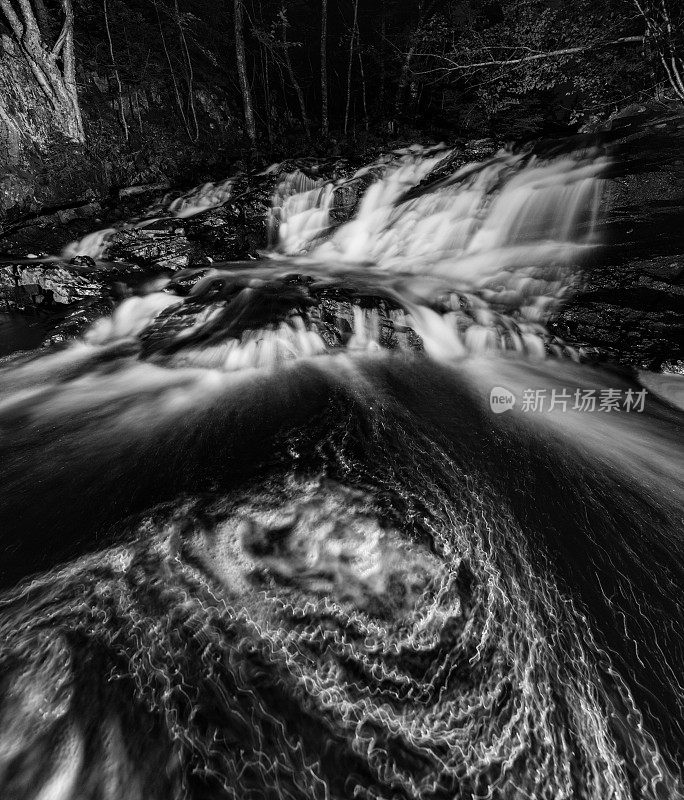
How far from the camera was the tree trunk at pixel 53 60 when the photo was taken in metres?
7.90

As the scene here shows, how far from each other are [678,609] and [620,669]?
0.56m

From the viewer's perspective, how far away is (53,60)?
8.45 meters

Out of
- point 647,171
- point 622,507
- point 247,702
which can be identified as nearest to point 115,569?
point 247,702

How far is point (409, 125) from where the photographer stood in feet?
43.0

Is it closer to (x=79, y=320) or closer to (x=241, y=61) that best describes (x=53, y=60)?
(x=241, y=61)

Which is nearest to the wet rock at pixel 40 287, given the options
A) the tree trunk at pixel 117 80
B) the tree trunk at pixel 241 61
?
the tree trunk at pixel 117 80

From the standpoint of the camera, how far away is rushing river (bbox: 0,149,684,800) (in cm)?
124

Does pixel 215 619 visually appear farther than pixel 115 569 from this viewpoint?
No

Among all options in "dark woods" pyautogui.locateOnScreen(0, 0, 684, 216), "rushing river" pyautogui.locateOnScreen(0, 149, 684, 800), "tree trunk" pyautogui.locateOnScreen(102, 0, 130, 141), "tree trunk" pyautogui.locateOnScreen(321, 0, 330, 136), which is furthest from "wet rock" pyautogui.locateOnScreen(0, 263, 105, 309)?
Answer: "tree trunk" pyautogui.locateOnScreen(321, 0, 330, 136)

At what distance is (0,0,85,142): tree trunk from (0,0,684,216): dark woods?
0.9 inches

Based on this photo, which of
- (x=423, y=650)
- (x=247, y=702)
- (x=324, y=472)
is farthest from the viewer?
(x=324, y=472)

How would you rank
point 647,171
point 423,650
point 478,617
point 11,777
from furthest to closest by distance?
1. point 647,171
2. point 478,617
3. point 423,650
4. point 11,777

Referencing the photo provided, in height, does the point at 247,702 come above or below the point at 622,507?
above

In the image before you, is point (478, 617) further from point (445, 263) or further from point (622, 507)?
point (445, 263)
